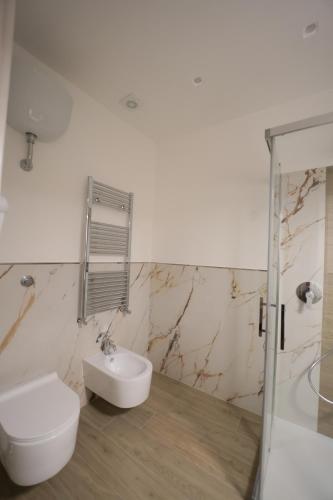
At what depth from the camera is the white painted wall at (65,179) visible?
4.43ft

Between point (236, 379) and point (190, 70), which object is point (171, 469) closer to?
point (236, 379)

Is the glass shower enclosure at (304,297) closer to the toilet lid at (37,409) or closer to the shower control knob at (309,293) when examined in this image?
the shower control knob at (309,293)

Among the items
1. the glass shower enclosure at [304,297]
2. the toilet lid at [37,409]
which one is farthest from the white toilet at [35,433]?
the glass shower enclosure at [304,297]

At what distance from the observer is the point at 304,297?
1645mm

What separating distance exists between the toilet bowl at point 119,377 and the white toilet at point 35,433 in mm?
333

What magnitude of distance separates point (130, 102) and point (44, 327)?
192 cm

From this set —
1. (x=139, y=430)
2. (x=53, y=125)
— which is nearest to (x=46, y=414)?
(x=139, y=430)

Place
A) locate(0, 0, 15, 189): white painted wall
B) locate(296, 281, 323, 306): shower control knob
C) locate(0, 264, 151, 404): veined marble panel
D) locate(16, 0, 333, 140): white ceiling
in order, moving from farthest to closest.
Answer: locate(296, 281, 323, 306): shower control knob → locate(0, 264, 151, 404): veined marble panel → locate(16, 0, 333, 140): white ceiling → locate(0, 0, 15, 189): white painted wall

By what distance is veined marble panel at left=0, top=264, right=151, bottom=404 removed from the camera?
1.32 m

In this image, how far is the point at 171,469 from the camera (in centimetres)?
132

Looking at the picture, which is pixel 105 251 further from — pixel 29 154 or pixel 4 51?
pixel 4 51

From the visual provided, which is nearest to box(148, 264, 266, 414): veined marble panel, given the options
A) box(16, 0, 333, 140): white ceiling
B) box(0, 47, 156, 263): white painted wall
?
box(0, 47, 156, 263): white painted wall

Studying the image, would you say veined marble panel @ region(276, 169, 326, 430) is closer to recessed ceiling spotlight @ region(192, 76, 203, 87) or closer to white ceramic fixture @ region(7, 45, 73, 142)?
recessed ceiling spotlight @ region(192, 76, 203, 87)

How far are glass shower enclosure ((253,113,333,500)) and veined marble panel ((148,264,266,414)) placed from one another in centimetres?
20
